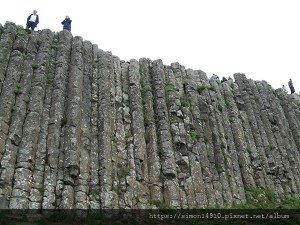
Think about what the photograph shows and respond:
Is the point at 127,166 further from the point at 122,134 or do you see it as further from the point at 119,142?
the point at 122,134

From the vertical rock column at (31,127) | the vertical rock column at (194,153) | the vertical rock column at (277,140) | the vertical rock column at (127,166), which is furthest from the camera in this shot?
the vertical rock column at (277,140)

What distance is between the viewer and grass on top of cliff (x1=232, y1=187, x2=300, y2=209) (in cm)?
1847

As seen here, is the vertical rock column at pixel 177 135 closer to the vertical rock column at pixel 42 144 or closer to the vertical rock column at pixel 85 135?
the vertical rock column at pixel 85 135

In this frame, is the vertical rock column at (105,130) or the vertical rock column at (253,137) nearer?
the vertical rock column at (105,130)

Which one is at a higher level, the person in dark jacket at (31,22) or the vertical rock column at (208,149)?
the person in dark jacket at (31,22)

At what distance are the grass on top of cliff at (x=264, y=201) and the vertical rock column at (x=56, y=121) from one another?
26.9 feet

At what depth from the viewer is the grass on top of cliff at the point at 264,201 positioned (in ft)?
60.6

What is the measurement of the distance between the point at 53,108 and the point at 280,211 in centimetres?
1073

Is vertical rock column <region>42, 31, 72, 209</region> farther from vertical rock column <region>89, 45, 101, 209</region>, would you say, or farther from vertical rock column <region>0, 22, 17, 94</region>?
vertical rock column <region>0, 22, 17, 94</region>

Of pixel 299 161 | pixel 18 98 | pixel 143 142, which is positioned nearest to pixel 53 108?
pixel 18 98

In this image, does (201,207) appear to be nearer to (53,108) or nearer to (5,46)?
(53,108)

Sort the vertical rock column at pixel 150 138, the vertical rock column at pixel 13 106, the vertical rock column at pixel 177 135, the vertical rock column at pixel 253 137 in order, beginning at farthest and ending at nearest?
the vertical rock column at pixel 253 137 < the vertical rock column at pixel 150 138 < the vertical rock column at pixel 177 135 < the vertical rock column at pixel 13 106

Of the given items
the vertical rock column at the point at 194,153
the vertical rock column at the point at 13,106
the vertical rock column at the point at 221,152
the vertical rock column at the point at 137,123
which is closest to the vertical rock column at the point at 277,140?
the vertical rock column at the point at 221,152

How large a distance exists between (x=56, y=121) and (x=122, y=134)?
3088mm
